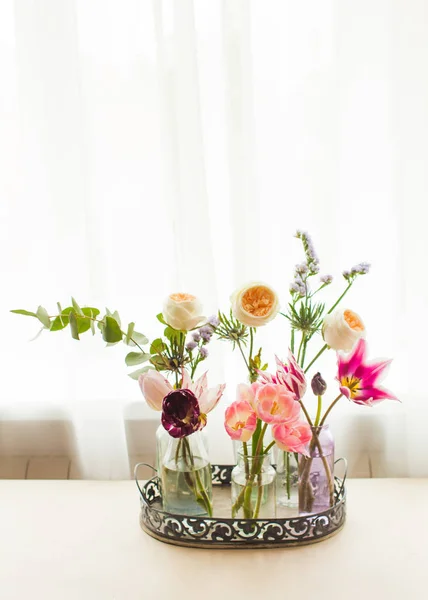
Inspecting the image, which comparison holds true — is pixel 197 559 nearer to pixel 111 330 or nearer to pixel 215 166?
pixel 111 330

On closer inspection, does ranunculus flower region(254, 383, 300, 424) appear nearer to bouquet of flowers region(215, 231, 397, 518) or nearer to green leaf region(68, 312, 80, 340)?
bouquet of flowers region(215, 231, 397, 518)

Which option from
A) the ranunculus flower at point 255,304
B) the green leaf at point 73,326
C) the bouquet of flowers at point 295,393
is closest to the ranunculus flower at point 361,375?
the bouquet of flowers at point 295,393

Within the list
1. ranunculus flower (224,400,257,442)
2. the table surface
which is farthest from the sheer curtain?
ranunculus flower (224,400,257,442)

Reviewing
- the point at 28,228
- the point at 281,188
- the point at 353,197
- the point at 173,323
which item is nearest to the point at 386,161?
the point at 353,197

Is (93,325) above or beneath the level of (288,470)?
above

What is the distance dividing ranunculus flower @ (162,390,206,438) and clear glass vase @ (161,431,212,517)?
78 mm

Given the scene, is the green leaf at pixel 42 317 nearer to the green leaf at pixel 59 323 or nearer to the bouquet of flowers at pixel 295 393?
the green leaf at pixel 59 323

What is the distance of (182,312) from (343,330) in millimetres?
217

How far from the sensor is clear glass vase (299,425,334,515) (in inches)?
41.3

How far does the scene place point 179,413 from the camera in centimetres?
97

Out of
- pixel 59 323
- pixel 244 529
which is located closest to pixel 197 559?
pixel 244 529

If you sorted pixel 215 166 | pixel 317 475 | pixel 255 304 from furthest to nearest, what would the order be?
1. pixel 215 166
2. pixel 317 475
3. pixel 255 304

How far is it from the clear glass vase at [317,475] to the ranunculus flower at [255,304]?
0.20 metres

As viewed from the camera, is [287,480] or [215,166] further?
[215,166]
